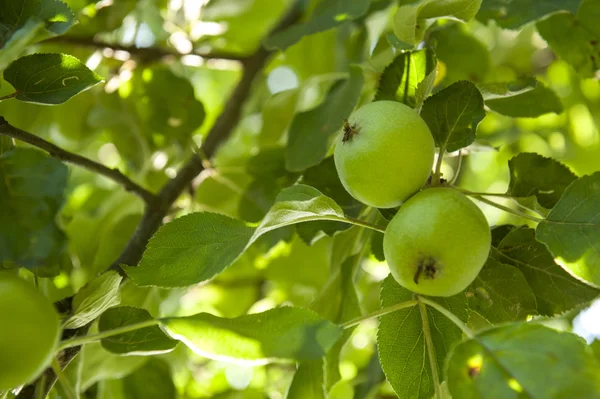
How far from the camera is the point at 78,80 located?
0.99m

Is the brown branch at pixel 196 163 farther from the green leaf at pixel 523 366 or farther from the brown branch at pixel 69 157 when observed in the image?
the green leaf at pixel 523 366

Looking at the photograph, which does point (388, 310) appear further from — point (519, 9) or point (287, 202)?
point (519, 9)

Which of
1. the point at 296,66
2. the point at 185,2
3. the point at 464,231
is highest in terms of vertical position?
the point at 464,231

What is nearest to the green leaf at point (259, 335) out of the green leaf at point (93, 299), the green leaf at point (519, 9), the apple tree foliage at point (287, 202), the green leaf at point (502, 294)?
the apple tree foliage at point (287, 202)

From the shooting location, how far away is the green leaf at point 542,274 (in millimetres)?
1054

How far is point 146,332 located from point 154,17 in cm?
143

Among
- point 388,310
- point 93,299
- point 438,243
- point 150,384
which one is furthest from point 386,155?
point 150,384

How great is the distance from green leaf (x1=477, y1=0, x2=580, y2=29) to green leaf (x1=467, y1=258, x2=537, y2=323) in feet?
1.91

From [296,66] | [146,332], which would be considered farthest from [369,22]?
[146,332]

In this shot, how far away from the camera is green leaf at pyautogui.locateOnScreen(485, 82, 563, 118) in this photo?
4.39ft

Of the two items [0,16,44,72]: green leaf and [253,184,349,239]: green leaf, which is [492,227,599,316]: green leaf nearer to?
[253,184,349,239]: green leaf

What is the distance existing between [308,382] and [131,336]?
33 centimetres

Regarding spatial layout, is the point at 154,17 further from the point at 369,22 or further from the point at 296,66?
the point at 369,22

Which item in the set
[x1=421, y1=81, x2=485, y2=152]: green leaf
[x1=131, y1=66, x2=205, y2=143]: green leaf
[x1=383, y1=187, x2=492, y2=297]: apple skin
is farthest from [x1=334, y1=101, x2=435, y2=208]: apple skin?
[x1=131, y1=66, x2=205, y2=143]: green leaf
